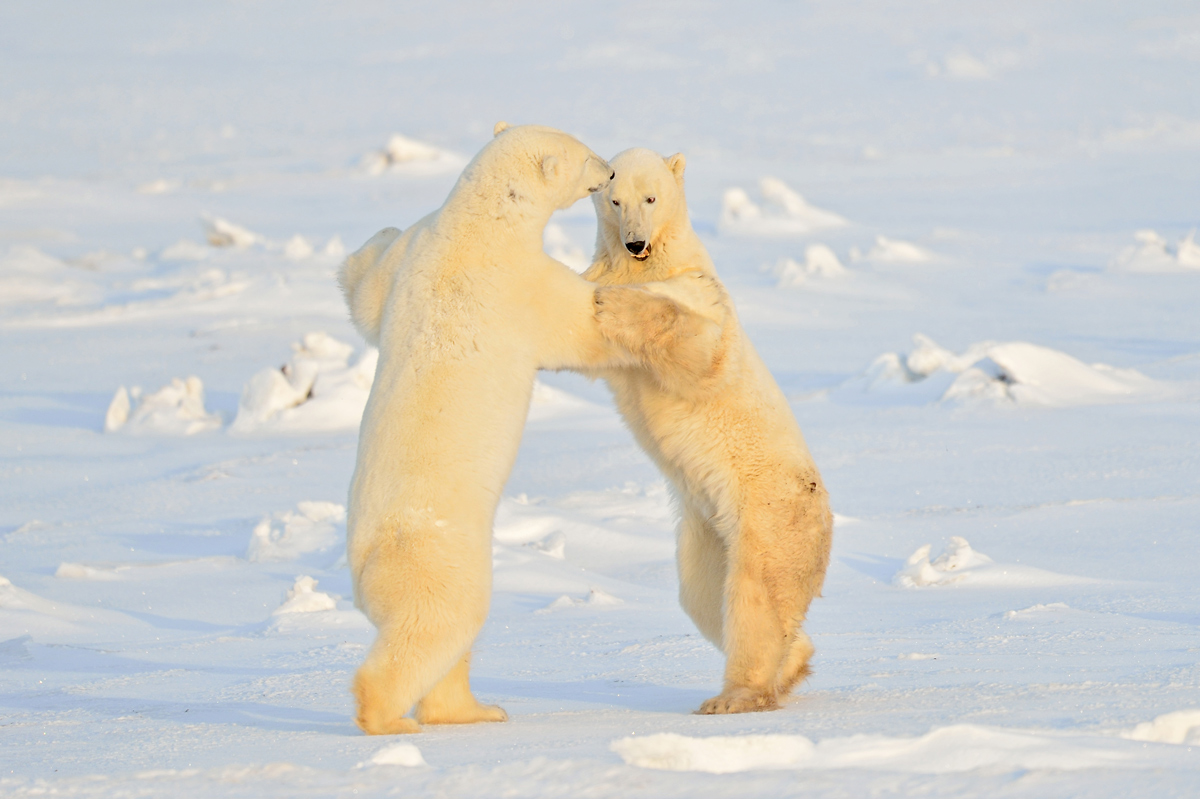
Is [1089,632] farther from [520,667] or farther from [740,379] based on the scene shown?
[520,667]

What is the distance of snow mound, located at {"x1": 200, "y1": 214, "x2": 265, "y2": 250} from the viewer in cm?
1830

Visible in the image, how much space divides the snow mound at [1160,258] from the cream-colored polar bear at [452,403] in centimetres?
1203

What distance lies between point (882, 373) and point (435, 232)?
22.6 feet

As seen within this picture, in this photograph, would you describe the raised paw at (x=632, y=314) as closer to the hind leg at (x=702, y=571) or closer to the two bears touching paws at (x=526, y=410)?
the two bears touching paws at (x=526, y=410)

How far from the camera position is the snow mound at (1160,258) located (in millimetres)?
14328

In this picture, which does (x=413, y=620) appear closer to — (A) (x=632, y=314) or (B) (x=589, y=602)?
(A) (x=632, y=314)

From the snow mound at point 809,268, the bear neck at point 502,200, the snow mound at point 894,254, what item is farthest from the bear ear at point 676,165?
the snow mound at point 894,254

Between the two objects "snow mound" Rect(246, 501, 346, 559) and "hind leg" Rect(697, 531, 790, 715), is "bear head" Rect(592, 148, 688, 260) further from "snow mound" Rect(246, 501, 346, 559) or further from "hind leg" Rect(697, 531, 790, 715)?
"snow mound" Rect(246, 501, 346, 559)

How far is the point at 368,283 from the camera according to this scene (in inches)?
151

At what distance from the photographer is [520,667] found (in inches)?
181

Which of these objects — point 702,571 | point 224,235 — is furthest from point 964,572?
point 224,235

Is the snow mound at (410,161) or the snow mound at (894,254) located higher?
the snow mound at (410,161)

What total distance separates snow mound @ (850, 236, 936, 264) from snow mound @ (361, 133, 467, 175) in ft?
32.6

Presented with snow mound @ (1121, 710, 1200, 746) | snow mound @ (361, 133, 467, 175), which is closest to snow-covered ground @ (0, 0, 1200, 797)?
snow mound @ (1121, 710, 1200, 746)
